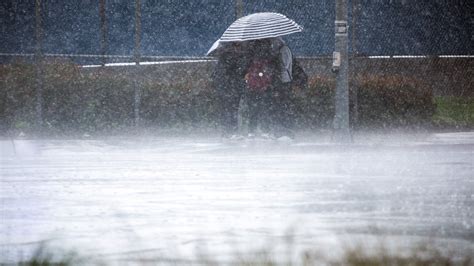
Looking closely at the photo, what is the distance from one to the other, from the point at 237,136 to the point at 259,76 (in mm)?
1119

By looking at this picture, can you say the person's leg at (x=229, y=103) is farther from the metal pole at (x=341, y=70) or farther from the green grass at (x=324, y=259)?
the green grass at (x=324, y=259)

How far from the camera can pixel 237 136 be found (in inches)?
818

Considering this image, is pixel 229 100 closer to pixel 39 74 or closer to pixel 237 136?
pixel 237 136

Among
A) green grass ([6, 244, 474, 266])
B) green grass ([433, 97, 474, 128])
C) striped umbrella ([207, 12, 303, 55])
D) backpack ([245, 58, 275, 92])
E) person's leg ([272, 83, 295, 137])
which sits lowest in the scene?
green grass ([433, 97, 474, 128])

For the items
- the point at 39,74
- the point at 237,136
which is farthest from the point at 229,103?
the point at 39,74

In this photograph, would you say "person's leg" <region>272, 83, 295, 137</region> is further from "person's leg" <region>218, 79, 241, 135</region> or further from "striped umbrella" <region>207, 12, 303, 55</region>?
"striped umbrella" <region>207, 12, 303, 55</region>

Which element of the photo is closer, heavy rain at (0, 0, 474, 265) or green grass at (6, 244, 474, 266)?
green grass at (6, 244, 474, 266)

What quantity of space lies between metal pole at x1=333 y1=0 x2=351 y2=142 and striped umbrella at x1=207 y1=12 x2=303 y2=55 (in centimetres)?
119

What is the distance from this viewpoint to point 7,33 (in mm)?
30797

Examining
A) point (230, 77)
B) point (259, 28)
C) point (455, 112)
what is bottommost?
point (455, 112)

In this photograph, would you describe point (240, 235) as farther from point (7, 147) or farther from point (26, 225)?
point (7, 147)

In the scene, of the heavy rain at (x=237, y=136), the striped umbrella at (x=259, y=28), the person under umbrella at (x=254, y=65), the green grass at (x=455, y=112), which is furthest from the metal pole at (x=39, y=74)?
the green grass at (x=455, y=112)

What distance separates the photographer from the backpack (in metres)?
21.1

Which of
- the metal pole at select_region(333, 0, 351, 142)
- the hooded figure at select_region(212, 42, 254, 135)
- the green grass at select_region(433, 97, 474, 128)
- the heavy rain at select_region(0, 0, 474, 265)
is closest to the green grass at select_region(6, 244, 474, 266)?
the heavy rain at select_region(0, 0, 474, 265)
